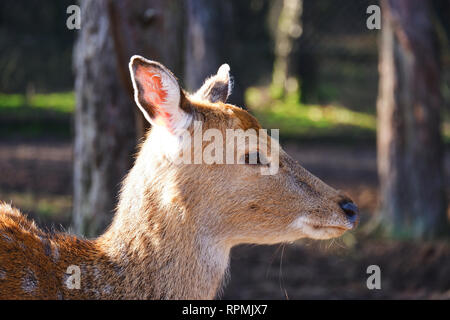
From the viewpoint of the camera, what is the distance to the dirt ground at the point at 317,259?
711 centimetres

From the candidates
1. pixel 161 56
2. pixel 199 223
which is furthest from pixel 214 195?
pixel 161 56

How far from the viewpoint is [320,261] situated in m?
A: 8.23

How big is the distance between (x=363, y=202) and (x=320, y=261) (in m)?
2.62

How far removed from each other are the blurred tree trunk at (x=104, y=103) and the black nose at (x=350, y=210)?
2276 millimetres

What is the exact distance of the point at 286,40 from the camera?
1669 cm

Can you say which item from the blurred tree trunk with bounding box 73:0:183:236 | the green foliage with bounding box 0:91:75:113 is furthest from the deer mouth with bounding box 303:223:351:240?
the green foliage with bounding box 0:91:75:113

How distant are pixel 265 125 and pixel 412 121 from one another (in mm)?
6795

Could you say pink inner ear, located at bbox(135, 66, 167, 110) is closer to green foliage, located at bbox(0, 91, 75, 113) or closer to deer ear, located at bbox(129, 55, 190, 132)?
deer ear, located at bbox(129, 55, 190, 132)

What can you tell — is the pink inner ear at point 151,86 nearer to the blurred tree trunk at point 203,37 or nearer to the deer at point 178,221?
the deer at point 178,221

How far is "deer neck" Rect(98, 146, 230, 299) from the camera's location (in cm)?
346

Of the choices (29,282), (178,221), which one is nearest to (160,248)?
(178,221)

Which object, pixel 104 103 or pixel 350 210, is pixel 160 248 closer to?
pixel 350 210

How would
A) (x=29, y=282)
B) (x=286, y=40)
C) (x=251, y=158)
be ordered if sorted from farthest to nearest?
(x=286, y=40) < (x=251, y=158) < (x=29, y=282)

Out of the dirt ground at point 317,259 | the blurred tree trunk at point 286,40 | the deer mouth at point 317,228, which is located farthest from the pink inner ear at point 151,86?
the blurred tree trunk at point 286,40
